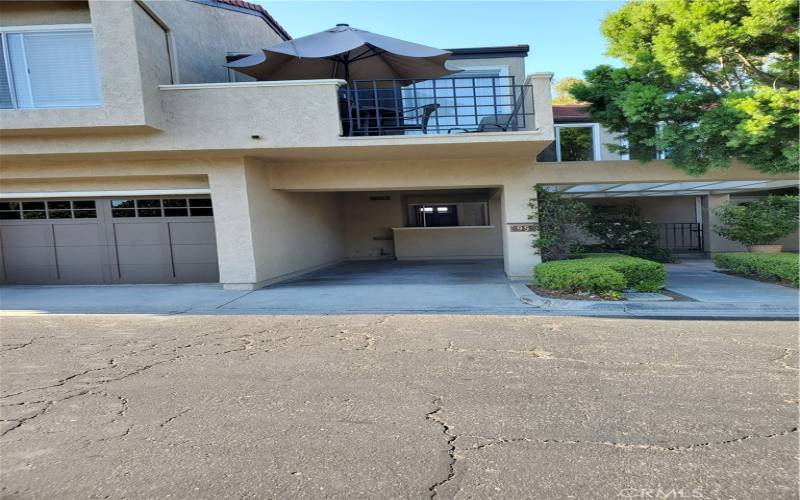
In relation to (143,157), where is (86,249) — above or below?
below

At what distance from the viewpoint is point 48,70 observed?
8148 mm

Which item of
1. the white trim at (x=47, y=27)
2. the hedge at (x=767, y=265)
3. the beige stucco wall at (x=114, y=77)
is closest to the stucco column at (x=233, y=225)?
the beige stucco wall at (x=114, y=77)

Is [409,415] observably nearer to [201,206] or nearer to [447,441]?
[447,441]

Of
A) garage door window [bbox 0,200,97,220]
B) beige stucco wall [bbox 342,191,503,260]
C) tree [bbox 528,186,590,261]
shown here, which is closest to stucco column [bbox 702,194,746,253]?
tree [bbox 528,186,590,261]

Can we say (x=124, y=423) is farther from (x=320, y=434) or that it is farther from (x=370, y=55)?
(x=370, y=55)

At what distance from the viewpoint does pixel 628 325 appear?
5.76 m

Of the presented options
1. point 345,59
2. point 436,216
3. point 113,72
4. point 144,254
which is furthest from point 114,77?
point 436,216

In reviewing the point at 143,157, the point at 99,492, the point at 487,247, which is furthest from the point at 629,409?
the point at 487,247

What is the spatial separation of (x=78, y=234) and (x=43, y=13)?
517 centimetres

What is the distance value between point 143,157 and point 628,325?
10.4 meters

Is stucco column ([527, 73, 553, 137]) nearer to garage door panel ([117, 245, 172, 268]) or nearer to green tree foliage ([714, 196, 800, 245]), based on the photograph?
green tree foliage ([714, 196, 800, 245])

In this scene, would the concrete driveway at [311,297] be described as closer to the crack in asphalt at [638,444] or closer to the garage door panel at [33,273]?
the garage door panel at [33,273]

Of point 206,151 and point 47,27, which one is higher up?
point 47,27

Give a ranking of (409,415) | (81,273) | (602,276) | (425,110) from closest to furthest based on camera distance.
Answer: (409,415) → (602,276) → (425,110) → (81,273)
